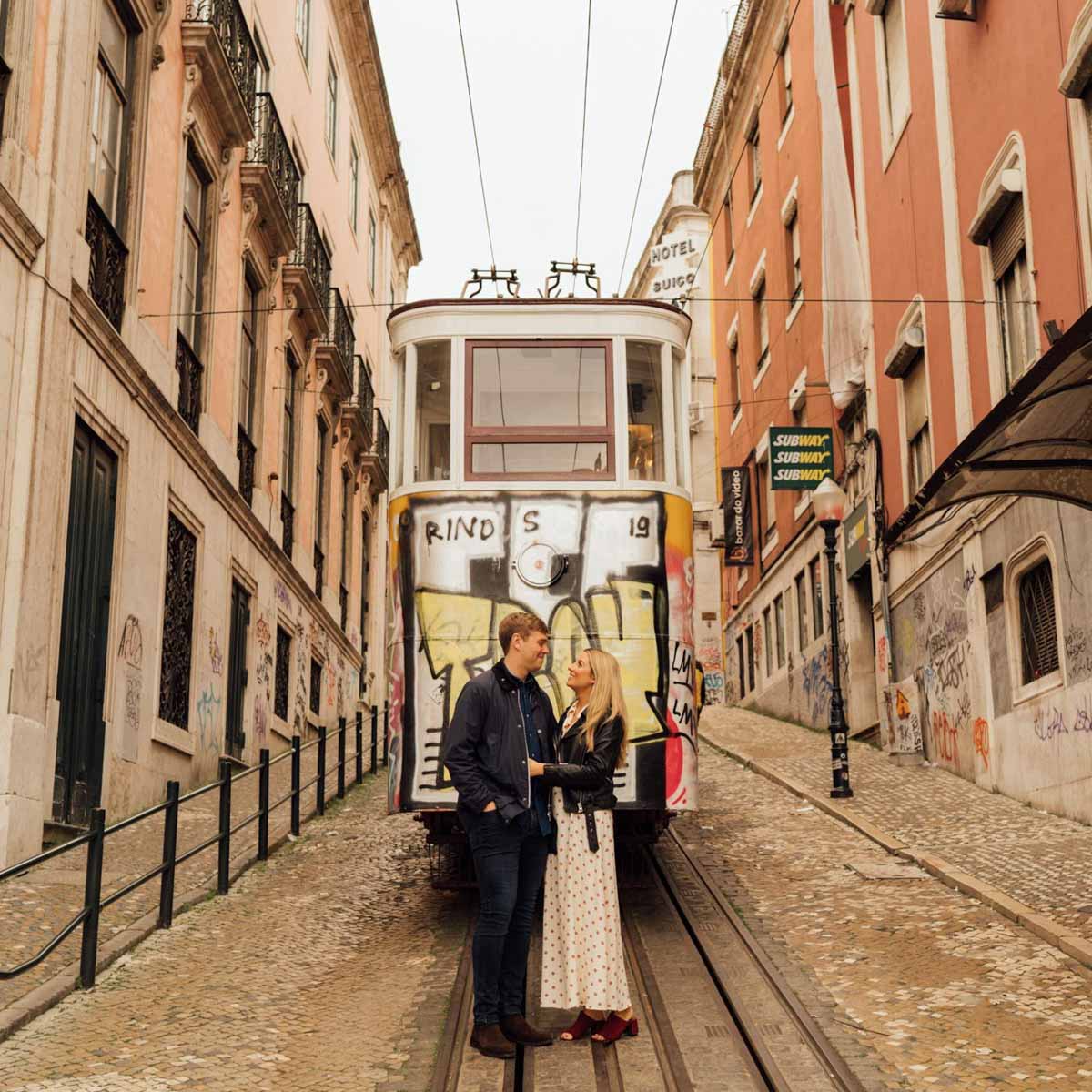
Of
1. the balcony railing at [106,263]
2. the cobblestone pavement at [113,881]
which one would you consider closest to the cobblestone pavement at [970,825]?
the cobblestone pavement at [113,881]

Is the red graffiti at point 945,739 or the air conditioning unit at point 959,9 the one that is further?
the red graffiti at point 945,739

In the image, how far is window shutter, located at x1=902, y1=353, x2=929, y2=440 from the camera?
17.2 m

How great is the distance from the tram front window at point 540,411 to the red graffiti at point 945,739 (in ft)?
26.7

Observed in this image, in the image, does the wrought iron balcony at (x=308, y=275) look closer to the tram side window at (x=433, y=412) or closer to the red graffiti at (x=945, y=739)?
the red graffiti at (x=945, y=739)

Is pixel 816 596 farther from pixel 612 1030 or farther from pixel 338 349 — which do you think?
pixel 612 1030

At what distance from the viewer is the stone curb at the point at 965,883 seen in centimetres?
759

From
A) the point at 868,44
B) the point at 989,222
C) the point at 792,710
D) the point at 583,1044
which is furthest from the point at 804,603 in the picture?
the point at 583,1044

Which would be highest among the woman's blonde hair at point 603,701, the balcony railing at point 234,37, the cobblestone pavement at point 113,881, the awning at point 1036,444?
the balcony railing at point 234,37

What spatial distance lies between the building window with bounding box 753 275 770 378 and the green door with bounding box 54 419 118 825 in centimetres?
1751

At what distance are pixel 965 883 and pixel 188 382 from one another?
34.6 ft

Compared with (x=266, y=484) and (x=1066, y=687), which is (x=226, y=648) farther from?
(x=1066, y=687)

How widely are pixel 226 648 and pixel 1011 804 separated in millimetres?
9523

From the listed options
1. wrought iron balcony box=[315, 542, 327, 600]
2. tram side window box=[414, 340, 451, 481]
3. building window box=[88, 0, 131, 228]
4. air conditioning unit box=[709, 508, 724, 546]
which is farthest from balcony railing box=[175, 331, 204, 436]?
air conditioning unit box=[709, 508, 724, 546]

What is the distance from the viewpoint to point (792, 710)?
81.7 feet
